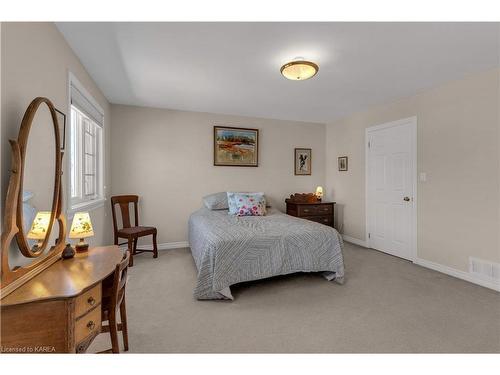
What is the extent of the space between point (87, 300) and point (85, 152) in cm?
233

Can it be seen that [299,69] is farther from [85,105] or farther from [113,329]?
[113,329]

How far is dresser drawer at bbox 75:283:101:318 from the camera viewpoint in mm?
1104

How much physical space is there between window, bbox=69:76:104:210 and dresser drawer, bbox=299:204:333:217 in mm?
3129

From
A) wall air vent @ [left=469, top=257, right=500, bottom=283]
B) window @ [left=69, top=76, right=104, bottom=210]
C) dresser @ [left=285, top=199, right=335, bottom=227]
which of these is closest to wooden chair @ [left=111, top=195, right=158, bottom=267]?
window @ [left=69, top=76, right=104, bottom=210]

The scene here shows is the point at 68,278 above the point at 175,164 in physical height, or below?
below

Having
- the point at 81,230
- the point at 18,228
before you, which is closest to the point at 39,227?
the point at 18,228

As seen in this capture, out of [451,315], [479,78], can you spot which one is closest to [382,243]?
[451,315]

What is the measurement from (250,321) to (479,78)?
11.4 feet

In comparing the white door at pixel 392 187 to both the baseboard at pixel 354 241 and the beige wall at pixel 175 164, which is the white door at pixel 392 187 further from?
the beige wall at pixel 175 164

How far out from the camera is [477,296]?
2422 millimetres

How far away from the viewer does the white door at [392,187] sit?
11.4ft

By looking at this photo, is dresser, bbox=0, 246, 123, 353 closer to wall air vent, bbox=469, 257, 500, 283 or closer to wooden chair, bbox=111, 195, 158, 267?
wooden chair, bbox=111, 195, 158, 267

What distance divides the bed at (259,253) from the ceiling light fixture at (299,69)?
1.61 m

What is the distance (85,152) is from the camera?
294cm
